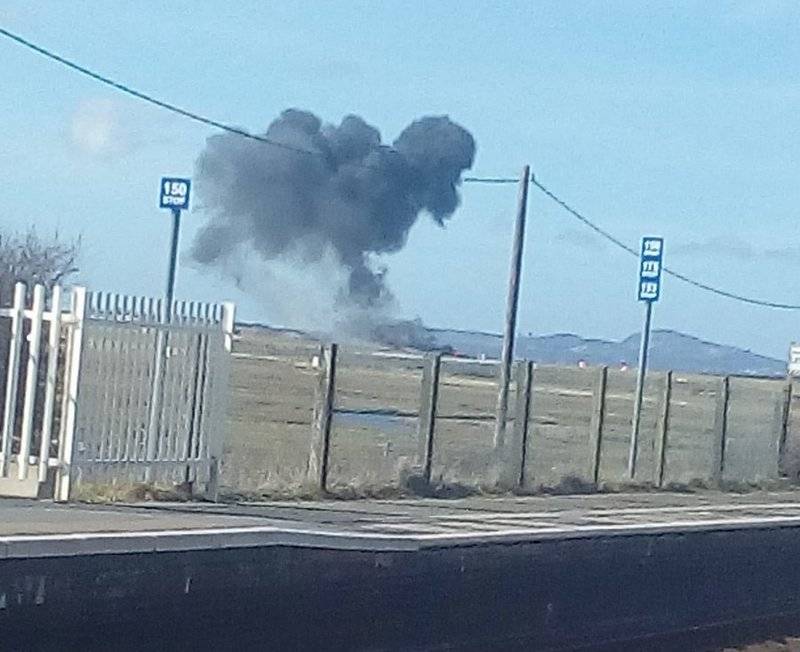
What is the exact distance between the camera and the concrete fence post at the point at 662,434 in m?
28.8

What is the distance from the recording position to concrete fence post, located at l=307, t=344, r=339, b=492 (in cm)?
2153

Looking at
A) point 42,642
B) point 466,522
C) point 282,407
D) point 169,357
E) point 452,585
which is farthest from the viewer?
point 282,407

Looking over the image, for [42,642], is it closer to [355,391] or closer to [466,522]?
[466,522]

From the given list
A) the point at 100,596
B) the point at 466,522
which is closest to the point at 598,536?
the point at 466,522

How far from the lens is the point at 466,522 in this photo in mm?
19141

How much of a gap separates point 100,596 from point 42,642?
0.51 metres

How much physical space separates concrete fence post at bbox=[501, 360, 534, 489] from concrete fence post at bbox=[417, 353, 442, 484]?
1927 mm

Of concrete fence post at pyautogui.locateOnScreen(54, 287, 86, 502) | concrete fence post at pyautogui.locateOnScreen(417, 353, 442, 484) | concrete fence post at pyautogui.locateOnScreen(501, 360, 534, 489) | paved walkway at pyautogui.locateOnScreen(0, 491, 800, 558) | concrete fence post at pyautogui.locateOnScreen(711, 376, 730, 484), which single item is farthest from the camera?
concrete fence post at pyautogui.locateOnScreen(711, 376, 730, 484)

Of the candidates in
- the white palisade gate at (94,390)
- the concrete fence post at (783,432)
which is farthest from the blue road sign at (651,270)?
the white palisade gate at (94,390)

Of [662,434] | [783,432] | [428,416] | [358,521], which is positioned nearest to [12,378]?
[358,521]

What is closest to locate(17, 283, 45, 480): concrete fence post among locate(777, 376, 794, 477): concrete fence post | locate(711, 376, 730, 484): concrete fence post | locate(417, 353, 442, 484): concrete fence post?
locate(417, 353, 442, 484): concrete fence post

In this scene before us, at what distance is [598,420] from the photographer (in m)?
27.8

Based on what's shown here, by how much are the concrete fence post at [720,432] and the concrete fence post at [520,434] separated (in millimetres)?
5926

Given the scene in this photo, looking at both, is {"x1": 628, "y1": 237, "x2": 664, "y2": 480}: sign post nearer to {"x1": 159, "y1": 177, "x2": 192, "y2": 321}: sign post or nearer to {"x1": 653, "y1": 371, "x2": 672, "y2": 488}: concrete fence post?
{"x1": 653, "y1": 371, "x2": 672, "y2": 488}: concrete fence post
